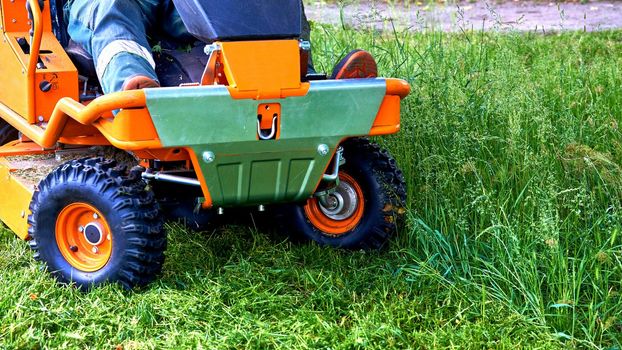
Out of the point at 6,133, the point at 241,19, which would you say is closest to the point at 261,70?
the point at 241,19

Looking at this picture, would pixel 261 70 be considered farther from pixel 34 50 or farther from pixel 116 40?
pixel 34 50

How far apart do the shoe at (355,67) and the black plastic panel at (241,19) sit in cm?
20

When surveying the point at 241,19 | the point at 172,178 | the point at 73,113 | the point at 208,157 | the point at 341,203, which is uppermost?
the point at 241,19

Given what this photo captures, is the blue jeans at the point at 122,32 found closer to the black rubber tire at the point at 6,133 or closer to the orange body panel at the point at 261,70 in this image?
the orange body panel at the point at 261,70

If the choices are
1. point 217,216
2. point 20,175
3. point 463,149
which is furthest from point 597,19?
point 20,175

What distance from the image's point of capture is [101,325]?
10.7ft

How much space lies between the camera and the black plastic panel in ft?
10.7

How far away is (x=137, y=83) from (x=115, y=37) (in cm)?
34

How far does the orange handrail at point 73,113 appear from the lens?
3146 mm

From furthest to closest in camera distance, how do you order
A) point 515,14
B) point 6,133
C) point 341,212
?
point 515,14, point 6,133, point 341,212

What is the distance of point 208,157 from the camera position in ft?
10.7

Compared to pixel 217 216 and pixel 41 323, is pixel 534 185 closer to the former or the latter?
pixel 217 216

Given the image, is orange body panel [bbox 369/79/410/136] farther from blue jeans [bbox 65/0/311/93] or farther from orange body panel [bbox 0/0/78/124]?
orange body panel [bbox 0/0/78/124]

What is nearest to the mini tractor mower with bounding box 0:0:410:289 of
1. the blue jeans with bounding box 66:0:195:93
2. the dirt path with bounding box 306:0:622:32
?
the blue jeans with bounding box 66:0:195:93
